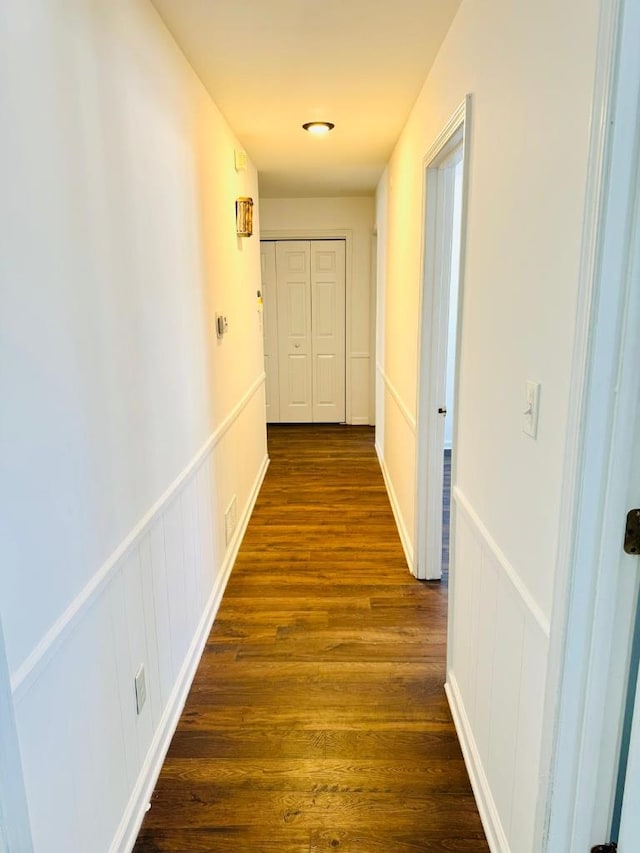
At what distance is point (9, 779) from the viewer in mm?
814

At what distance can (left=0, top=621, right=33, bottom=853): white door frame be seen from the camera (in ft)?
2.61

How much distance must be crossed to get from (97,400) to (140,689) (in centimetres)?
86

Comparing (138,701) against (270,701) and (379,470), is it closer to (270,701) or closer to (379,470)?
(270,701)

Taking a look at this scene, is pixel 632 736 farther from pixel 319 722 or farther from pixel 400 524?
pixel 400 524

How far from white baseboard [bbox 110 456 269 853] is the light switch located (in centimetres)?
143

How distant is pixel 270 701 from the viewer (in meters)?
2.00

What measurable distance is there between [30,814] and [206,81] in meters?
2.63

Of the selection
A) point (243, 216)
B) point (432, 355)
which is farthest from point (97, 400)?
point (243, 216)

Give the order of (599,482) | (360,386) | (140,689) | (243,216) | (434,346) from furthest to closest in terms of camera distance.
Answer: (360,386), (243,216), (434,346), (140,689), (599,482)

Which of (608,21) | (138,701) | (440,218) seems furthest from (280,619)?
(608,21)

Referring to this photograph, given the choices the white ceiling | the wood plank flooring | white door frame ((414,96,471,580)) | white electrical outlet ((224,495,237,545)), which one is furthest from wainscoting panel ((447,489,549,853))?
the white ceiling

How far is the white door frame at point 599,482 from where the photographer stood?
83cm

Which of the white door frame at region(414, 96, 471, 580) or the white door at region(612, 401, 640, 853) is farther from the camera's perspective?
the white door frame at region(414, 96, 471, 580)

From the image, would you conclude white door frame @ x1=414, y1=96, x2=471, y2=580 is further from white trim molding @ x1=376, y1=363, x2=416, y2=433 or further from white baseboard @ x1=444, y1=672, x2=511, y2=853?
white baseboard @ x1=444, y1=672, x2=511, y2=853
